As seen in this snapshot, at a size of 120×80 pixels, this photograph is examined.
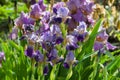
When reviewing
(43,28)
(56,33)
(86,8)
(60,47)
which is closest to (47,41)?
(56,33)

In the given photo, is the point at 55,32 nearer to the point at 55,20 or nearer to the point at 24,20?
the point at 55,20

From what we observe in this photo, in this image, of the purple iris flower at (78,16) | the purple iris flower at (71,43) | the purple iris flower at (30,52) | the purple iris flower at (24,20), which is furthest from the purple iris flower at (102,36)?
the purple iris flower at (30,52)

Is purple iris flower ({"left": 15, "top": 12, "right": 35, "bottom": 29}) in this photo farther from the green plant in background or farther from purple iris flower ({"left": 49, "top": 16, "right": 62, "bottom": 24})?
purple iris flower ({"left": 49, "top": 16, "right": 62, "bottom": 24})

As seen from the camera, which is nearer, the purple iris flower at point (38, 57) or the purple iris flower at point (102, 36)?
the purple iris flower at point (38, 57)

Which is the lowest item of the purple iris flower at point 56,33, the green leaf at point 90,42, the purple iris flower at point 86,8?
the green leaf at point 90,42

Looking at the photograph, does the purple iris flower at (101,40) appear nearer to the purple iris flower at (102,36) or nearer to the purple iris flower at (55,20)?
the purple iris flower at (102,36)

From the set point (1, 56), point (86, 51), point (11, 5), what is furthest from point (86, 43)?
point (11, 5)

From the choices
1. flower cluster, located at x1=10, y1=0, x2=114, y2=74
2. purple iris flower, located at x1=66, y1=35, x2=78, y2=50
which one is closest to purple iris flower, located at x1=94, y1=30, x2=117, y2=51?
flower cluster, located at x1=10, y1=0, x2=114, y2=74

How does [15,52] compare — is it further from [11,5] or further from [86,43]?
[11,5]
